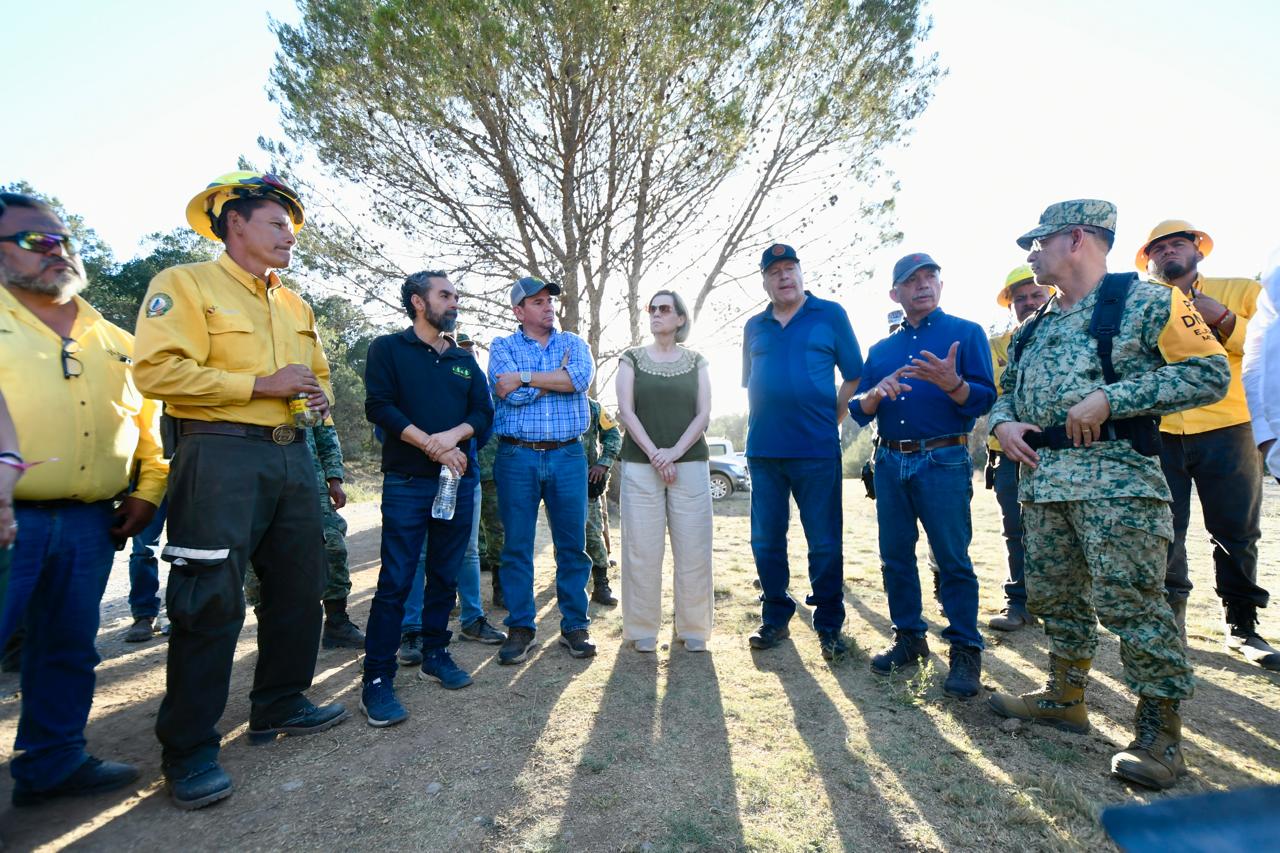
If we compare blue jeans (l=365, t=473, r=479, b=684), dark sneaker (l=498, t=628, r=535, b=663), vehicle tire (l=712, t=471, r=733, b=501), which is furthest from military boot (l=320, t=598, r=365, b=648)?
vehicle tire (l=712, t=471, r=733, b=501)

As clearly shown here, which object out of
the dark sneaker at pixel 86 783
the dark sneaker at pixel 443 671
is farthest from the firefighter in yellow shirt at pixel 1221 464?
the dark sneaker at pixel 86 783

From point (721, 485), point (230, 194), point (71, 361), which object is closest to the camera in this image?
point (71, 361)

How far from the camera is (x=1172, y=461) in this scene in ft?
11.6

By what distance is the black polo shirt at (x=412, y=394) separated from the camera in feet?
10.0

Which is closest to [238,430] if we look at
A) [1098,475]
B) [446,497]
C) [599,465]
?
[446,497]

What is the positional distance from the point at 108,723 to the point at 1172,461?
5730mm

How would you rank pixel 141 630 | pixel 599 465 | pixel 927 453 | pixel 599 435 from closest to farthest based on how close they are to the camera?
pixel 927 453 → pixel 141 630 → pixel 599 465 → pixel 599 435

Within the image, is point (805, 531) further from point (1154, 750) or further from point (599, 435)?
point (599, 435)

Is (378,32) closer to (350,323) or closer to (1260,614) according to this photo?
(350,323)

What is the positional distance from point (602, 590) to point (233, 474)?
3136 millimetres

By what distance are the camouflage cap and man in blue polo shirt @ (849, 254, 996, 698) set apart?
0.63m

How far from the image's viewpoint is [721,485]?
49.7 feet

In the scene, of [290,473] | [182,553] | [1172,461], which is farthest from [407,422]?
[1172,461]

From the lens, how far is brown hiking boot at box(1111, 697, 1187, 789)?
2180 millimetres
